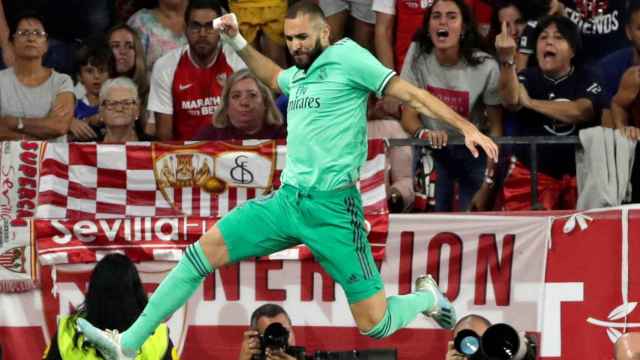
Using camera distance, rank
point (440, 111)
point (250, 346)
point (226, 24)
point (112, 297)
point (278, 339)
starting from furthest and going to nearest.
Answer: point (250, 346) < point (278, 339) < point (226, 24) < point (112, 297) < point (440, 111)

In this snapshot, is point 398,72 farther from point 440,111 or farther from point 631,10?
point 440,111

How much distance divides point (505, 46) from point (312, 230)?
3.16 meters

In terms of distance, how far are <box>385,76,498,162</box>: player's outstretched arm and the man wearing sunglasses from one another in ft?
13.4

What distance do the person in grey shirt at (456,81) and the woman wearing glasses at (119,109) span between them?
208 cm

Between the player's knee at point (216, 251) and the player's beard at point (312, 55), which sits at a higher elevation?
the player's beard at point (312, 55)

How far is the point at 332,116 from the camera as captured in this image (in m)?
9.65

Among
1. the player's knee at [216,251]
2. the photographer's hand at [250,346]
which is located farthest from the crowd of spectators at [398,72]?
the player's knee at [216,251]

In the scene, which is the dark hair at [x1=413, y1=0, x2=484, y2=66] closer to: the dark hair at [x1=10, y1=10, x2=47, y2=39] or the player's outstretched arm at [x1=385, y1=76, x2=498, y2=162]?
the dark hair at [x1=10, y1=10, x2=47, y2=39]

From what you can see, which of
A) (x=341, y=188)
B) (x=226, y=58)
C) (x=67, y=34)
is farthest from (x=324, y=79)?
(x=67, y=34)

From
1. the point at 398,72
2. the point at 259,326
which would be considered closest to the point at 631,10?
the point at 398,72

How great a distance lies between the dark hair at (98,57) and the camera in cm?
1388

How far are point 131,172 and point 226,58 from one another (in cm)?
147

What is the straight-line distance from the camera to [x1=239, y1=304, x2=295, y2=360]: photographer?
1129 centimetres

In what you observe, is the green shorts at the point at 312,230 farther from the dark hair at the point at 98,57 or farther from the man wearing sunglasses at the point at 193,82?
the dark hair at the point at 98,57
